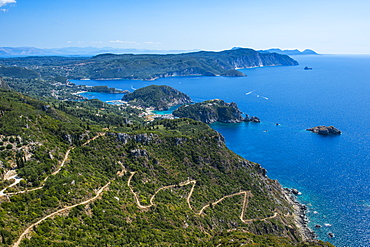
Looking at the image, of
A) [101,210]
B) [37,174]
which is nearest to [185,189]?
[101,210]

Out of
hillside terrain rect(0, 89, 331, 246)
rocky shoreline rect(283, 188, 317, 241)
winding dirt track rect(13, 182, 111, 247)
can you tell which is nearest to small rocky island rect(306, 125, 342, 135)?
rocky shoreline rect(283, 188, 317, 241)

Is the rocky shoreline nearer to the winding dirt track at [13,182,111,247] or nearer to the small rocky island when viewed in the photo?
the winding dirt track at [13,182,111,247]

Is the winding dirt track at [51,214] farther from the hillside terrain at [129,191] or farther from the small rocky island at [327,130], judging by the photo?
the small rocky island at [327,130]

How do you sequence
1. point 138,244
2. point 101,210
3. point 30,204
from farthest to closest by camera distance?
point 101,210 → point 138,244 → point 30,204

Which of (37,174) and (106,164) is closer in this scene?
(37,174)

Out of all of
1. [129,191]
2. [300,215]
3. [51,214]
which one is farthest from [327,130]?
[51,214]

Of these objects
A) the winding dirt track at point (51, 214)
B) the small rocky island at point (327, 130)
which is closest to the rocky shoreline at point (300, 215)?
the winding dirt track at point (51, 214)

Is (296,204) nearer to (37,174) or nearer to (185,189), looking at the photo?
(185,189)

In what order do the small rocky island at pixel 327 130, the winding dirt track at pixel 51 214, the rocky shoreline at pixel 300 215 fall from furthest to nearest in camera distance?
1. the small rocky island at pixel 327 130
2. the rocky shoreline at pixel 300 215
3. the winding dirt track at pixel 51 214
